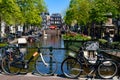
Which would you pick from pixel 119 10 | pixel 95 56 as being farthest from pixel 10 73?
pixel 119 10

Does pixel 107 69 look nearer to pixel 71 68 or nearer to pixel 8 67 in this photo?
pixel 71 68

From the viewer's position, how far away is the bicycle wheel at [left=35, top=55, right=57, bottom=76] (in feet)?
54.6

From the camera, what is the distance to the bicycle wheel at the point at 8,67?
1670 centimetres

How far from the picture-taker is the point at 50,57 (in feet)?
55.5

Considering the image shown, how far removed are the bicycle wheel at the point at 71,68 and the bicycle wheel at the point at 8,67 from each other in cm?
206

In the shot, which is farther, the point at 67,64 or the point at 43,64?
the point at 43,64

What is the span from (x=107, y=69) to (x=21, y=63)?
12.0ft

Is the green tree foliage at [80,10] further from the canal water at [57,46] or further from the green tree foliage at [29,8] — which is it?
the canal water at [57,46]

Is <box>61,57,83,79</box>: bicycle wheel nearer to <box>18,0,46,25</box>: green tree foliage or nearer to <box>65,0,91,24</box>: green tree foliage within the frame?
<box>18,0,46,25</box>: green tree foliage

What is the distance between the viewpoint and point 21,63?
16.9 meters

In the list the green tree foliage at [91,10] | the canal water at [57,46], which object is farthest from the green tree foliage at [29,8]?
the green tree foliage at [91,10]

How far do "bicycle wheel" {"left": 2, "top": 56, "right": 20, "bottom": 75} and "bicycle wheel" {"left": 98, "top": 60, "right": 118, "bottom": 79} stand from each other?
3479 millimetres

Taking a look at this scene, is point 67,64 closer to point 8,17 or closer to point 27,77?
point 27,77

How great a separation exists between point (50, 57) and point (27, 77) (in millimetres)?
1510
